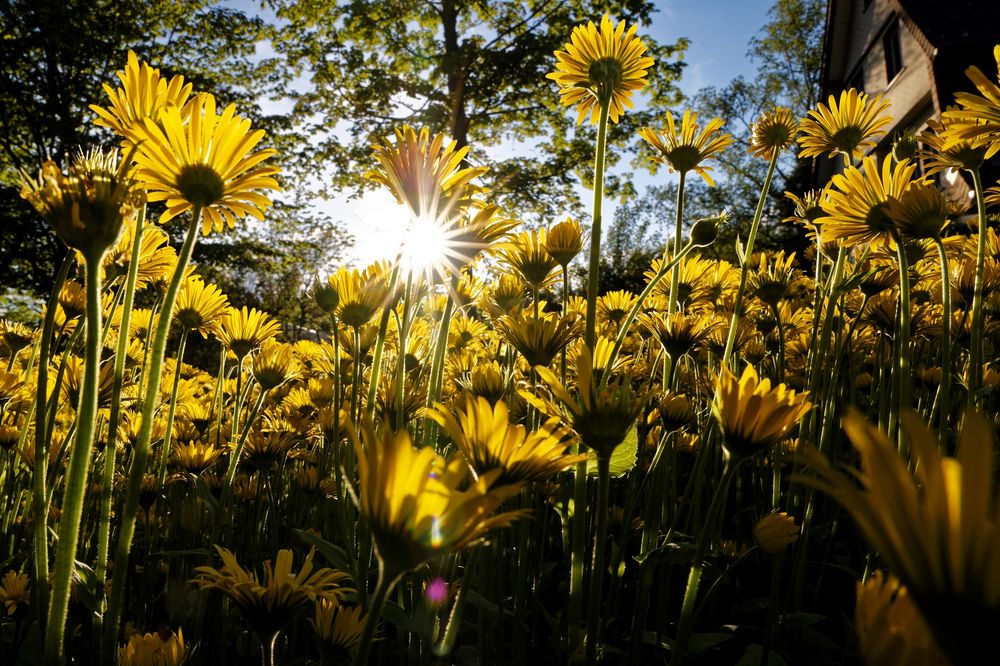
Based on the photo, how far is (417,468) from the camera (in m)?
0.55

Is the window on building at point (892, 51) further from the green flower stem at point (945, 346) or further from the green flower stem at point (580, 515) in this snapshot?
the green flower stem at point (580, 515)

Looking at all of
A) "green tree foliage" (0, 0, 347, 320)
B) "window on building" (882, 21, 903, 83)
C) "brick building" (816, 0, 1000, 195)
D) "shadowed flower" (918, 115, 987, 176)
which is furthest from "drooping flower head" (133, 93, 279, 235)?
"window on building" (882, 21, 903, 83)

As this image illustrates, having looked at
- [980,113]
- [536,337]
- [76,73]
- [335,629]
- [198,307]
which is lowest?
[335,629]

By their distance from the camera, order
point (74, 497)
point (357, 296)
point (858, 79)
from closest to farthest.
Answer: point (74, 497)
point (357, 296)
point (858, 79)

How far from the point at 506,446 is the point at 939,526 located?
489 millimetres

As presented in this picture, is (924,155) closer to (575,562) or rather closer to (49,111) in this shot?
(575,562)

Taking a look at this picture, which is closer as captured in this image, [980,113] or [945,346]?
[980,113]

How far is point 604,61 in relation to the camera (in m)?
1.51

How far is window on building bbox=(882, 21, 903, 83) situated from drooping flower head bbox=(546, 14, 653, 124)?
1706cm

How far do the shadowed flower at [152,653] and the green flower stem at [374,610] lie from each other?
50 cm

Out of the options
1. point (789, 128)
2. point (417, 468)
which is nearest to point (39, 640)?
point (417, 468)

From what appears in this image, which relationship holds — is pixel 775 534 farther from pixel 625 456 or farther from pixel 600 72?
pixel 600 72

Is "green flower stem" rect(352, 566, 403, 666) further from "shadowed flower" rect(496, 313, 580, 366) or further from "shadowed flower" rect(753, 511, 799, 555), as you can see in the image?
"shadowed flower" rect(753, 511, 799, 555)

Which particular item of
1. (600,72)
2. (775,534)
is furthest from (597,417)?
(600,72)
